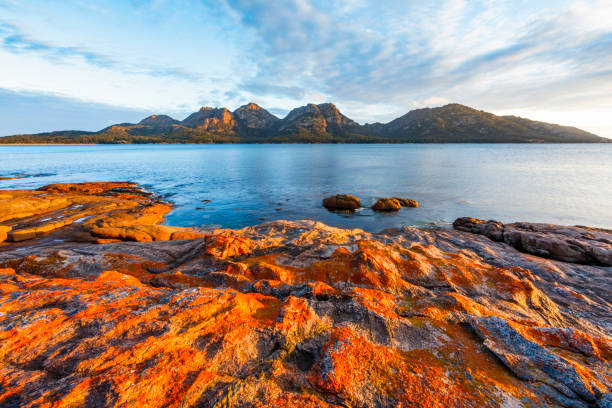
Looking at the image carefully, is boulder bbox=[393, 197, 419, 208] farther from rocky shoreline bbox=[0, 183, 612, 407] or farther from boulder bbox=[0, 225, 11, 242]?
boulder bbox=[0, 225, 11, 242]

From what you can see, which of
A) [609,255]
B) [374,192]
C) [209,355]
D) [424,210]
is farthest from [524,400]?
[374,192]

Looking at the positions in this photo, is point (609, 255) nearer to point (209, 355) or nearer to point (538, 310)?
point (538, 310)

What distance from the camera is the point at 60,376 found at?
3752 mm

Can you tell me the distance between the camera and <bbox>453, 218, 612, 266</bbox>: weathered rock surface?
559 inches

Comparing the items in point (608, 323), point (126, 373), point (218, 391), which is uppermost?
point (126, 373)

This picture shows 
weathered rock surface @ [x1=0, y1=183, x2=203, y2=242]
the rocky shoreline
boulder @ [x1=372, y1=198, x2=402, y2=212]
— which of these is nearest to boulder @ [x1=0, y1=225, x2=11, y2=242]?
weathered rock surface @ [x1=0, y1=183, x2=203, y2=242]

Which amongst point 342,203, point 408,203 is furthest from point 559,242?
point 342,203

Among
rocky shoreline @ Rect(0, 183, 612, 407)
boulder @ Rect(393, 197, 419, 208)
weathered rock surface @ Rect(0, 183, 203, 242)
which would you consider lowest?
boulder @ Rect(393, 197, 419, 208)

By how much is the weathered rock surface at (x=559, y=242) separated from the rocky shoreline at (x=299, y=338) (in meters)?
6.48

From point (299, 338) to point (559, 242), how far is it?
19569 millimetres

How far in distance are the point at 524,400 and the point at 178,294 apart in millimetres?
7233

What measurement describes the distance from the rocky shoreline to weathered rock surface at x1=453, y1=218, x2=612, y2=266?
6.48 m

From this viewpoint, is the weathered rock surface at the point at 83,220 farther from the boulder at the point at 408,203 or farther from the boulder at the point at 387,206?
the boulder at the point at 408,203

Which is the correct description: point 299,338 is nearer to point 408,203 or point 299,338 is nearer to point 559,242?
point 559,242
